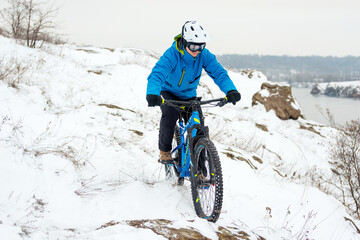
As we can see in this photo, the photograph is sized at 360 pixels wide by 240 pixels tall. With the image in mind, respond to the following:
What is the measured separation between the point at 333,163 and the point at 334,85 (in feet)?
333

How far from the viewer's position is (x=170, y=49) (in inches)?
134

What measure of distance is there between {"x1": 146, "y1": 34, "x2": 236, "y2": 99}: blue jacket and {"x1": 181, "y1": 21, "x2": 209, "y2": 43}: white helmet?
23 centimetres

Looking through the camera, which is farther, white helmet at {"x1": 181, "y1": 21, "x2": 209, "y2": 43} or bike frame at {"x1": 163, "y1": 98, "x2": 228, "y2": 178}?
bike frame at {"x1": 163, "y1": 98, "x2": 228, "y2": 178}

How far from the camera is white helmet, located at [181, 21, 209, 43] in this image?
10.1 feet

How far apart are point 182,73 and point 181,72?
2 cm

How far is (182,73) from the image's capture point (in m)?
3.50

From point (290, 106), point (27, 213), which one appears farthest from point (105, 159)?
point (290, 106)

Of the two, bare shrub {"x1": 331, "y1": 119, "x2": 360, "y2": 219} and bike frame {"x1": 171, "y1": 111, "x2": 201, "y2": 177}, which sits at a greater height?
bike frame {"x1": 171, "y1": 111, "x2": 201, "y2": 177}

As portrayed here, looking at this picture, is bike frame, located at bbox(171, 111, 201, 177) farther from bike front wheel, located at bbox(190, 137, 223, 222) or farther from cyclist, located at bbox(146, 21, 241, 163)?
cyclist, located at bbox(146, 21, 241, 163)

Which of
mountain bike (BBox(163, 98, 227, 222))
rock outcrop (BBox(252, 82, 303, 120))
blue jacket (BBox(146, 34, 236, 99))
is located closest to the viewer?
mountain bike (BBox(163, 98, 227, 222))

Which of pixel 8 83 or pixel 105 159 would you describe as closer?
pixel 105 159

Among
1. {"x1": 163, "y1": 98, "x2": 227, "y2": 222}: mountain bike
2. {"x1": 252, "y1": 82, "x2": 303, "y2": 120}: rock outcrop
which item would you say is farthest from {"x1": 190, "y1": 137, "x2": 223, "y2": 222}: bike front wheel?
{"x1": 252, "y1": 82, "x2": 303, "y2": 120}: rock outcrop

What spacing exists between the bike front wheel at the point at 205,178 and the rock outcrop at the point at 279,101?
1460 cm

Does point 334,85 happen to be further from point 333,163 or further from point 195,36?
point 195,36
